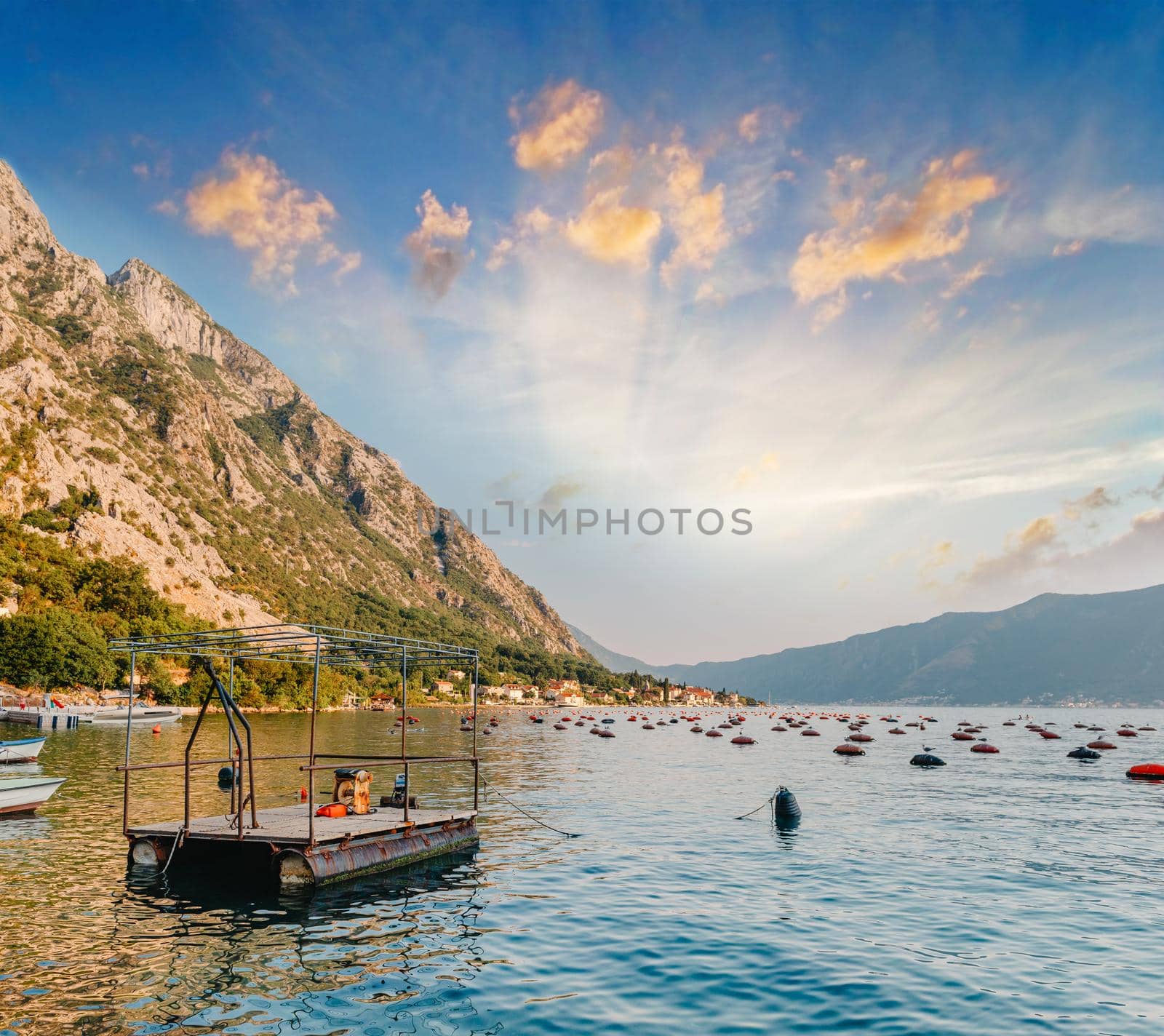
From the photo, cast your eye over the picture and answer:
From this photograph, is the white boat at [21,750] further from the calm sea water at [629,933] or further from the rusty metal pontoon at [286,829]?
the rusty metal pontoon at [286,829]

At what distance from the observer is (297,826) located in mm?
26906

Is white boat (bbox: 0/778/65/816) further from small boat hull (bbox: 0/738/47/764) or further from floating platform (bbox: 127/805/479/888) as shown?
small boat hull (bbox: 0/738/47/764)

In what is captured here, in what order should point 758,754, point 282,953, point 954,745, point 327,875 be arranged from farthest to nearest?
point 954,745, point 758,754, point 327,875, point 282,953

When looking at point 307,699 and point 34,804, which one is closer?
point 34,804

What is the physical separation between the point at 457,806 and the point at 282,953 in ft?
78.0

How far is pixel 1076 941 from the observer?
2038 cm

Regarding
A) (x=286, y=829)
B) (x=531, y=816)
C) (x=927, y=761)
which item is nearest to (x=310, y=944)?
(x=286, y=829)

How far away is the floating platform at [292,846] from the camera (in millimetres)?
23719

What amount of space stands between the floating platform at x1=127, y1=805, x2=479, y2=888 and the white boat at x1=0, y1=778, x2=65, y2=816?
597 inches

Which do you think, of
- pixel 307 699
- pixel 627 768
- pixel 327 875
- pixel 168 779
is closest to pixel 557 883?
pixel 327 875

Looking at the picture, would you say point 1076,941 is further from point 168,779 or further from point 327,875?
point 168,779

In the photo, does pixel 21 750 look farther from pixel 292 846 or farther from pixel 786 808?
pixel 786 808

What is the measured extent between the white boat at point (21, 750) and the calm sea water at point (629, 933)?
1342 cm

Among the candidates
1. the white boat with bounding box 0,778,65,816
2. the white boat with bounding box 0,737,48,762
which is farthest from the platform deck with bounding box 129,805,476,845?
the white boat with bounding box 0,737,48,762
